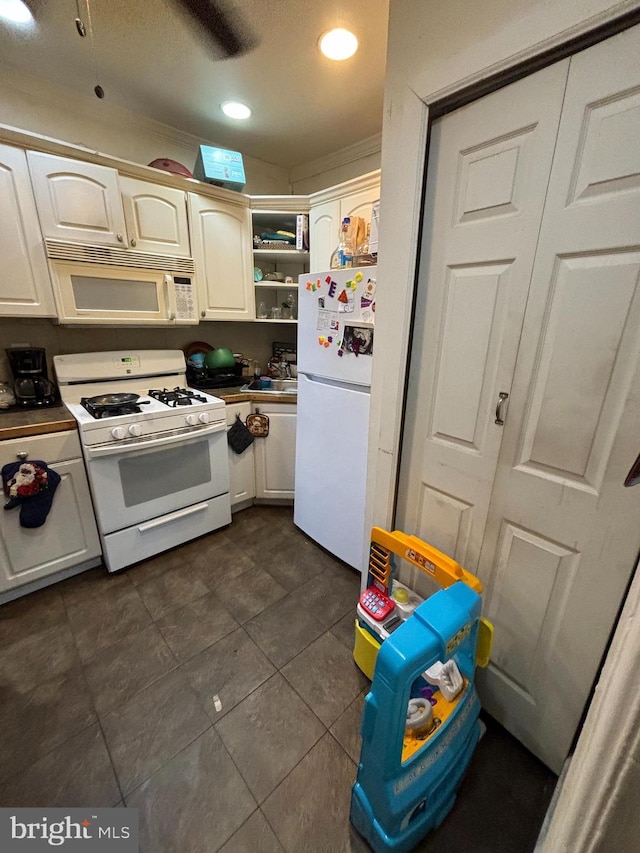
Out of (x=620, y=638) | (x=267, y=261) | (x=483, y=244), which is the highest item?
(x=267, y=261)

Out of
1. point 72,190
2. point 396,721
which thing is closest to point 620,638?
point 396,721

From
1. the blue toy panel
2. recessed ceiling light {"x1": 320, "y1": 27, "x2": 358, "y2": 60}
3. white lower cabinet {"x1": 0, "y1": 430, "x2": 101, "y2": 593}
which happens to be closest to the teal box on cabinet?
recessed ceiling light {"x1": 320, "y1": 27, "x2": 358, "y2": 60}

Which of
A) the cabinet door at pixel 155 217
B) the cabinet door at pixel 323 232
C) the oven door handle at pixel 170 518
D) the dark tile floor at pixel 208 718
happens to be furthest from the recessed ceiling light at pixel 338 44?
the dark tile floor at pixel 208 718

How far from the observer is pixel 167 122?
6.89 ft

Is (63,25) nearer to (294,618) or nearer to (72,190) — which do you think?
(72,190)

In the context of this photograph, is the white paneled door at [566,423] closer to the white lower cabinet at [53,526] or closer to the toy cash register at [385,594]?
the toy cash register at [385,594]

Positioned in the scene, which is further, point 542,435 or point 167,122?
point 167,122

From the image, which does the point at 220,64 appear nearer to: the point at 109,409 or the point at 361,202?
the point at 361,202

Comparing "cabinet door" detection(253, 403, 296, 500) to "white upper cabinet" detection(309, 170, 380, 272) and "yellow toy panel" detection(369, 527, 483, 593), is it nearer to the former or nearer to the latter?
"white upper cabinet" detection(309, 170, 380, 272)

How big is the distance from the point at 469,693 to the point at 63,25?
9.54ft

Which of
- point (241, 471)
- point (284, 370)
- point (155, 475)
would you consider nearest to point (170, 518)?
point (155, 475)

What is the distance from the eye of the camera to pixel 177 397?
2.02m

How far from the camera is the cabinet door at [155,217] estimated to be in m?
1.84

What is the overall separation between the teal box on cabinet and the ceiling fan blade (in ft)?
1.89
